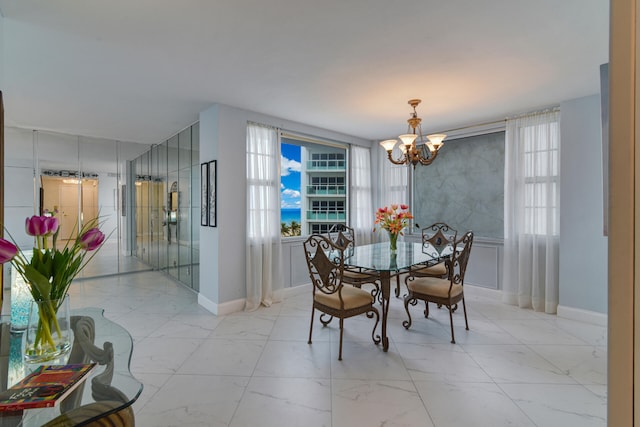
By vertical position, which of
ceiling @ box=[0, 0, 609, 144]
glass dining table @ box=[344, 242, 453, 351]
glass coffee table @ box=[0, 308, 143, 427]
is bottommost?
glass coffee table @ box=[0, 308, 143, 427]

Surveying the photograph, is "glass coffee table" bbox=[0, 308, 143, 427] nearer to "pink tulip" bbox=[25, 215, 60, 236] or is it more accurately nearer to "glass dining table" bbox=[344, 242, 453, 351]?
"pink tulip" bbox=[25, 215, 60, 236]

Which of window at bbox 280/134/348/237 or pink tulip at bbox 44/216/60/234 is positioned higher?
window at bbox 280/134/348/237

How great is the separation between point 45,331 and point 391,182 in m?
4.97

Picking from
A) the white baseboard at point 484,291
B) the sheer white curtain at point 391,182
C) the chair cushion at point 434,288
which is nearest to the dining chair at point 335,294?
the chair cushion at point 434,288

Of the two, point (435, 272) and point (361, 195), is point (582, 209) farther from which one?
point (361, 195)

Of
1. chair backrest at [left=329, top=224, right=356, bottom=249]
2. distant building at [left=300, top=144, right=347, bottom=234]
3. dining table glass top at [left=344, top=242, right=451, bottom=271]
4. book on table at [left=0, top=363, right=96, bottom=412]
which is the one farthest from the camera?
distant building at [left=300, top=144, right=347, bottom=234]

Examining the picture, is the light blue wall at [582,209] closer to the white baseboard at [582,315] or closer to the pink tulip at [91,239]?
the white baseboard at [582,315]

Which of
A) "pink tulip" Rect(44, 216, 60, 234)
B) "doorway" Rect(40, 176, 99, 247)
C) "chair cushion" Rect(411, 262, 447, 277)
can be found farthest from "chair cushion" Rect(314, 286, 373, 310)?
"doorway" Rect(40, 176, 99, 247)

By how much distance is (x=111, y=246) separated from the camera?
7.45 metres

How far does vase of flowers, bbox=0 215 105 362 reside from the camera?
1177 mm

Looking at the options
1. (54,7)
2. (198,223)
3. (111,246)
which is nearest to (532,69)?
(54,7)

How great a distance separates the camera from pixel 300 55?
2.39 m

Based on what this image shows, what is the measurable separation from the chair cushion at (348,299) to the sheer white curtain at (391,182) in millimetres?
2848

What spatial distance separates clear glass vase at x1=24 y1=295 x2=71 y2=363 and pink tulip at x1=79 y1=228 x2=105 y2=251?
0.24 meters
